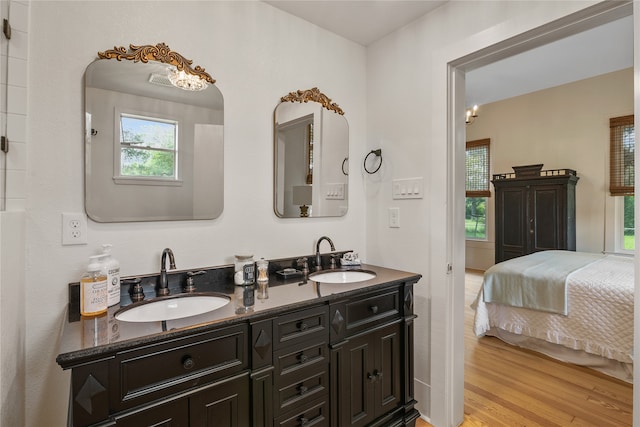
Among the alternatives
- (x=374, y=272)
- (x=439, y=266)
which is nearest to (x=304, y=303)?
(x=374, y=272)

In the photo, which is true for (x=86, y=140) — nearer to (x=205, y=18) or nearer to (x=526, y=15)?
(x=205, y=18)

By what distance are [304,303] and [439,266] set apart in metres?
0.93

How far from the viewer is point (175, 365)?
1.00 metres

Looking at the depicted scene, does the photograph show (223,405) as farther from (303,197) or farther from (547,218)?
(547,218)

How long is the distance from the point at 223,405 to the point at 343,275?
998mm

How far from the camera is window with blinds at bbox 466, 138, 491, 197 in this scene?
5836mm

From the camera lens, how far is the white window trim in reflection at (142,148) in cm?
135

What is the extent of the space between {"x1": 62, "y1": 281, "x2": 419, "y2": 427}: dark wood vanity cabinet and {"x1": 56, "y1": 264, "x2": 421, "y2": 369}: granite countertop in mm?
27

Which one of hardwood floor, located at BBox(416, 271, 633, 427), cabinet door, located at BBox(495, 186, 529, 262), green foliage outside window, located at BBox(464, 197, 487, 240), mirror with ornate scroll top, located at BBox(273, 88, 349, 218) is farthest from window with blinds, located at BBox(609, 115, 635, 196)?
mirror with ornate scroll top, located at BBox(273, 88, 349, 218)

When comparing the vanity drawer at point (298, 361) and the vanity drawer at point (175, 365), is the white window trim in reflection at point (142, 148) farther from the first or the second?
the vanity drawer at point (298, 361)

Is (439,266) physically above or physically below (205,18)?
below

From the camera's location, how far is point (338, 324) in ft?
4.60

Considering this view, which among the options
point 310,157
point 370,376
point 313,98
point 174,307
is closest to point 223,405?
point 174,307

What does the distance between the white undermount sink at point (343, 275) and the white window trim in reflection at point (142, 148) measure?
0.91 meters
